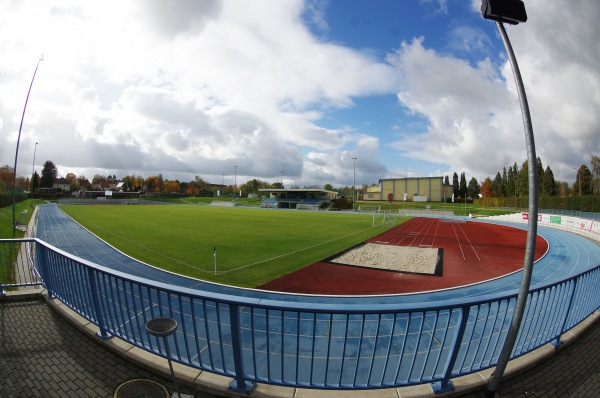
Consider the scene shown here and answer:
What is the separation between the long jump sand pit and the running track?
9.47 feet

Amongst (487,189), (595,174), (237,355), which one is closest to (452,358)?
(237,355)

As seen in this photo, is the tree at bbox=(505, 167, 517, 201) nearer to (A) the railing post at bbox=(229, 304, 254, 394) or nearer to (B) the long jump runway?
(B) the long jump runway

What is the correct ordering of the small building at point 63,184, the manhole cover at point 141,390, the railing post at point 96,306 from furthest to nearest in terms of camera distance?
the small building at point 63,184
the railing post at point 96,306
the manhole cover at point 141,390

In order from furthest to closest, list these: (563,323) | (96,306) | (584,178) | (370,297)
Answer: (584,178)
(370,297)
(563,323)
(96,306)

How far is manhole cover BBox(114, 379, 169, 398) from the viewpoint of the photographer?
3.50 m

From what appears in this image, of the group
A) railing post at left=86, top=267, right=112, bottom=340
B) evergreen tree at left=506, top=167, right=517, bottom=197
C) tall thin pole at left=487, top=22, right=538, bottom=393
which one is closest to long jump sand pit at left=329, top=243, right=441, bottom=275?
tall thin pole at left=487, top=22, right=538, bottom=393

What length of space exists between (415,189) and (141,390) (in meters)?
107

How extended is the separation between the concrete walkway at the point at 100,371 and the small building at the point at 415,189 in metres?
94.7

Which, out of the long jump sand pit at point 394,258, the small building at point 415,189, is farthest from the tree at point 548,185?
the long jump sand pit at point 394,258

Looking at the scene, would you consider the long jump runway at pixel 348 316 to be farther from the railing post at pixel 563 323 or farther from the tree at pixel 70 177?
the tree at pixel 70 177

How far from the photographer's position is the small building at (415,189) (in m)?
97.9

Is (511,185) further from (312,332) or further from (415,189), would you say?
(312,332)

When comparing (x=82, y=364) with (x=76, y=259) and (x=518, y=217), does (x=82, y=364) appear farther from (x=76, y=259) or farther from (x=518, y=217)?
(x=518, y=217)

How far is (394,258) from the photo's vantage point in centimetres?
1606
